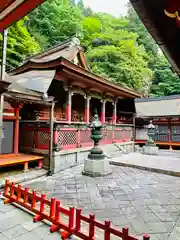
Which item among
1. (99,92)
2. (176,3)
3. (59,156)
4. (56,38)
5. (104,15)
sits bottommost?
(59,156)

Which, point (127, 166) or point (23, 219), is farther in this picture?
point (127, 166)

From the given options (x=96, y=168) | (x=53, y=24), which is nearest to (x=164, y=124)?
(x=96, y=168)

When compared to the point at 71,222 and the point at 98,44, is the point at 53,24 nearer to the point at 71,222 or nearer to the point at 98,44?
the point at 98,44

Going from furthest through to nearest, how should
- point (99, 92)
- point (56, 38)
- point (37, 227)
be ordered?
point (56, 38), point (99, 92), point (37, 227)

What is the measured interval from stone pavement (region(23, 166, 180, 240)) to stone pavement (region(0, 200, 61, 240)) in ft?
3.11

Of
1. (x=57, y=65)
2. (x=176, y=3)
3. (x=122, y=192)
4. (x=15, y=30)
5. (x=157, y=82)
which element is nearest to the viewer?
(x=176, y=3)

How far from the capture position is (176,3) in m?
1.38

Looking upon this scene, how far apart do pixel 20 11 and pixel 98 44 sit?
28.4m

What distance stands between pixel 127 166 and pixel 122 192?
3.48 meters

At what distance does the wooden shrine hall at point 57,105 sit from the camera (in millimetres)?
7293

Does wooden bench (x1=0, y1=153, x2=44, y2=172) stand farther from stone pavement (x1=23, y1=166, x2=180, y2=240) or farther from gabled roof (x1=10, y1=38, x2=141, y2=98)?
gabled roof (x1=10, y1=38, x2=141, y2=98)

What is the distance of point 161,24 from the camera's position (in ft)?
5.55

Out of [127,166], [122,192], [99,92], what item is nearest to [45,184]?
[122,192]

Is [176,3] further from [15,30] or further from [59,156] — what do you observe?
[15,30]
